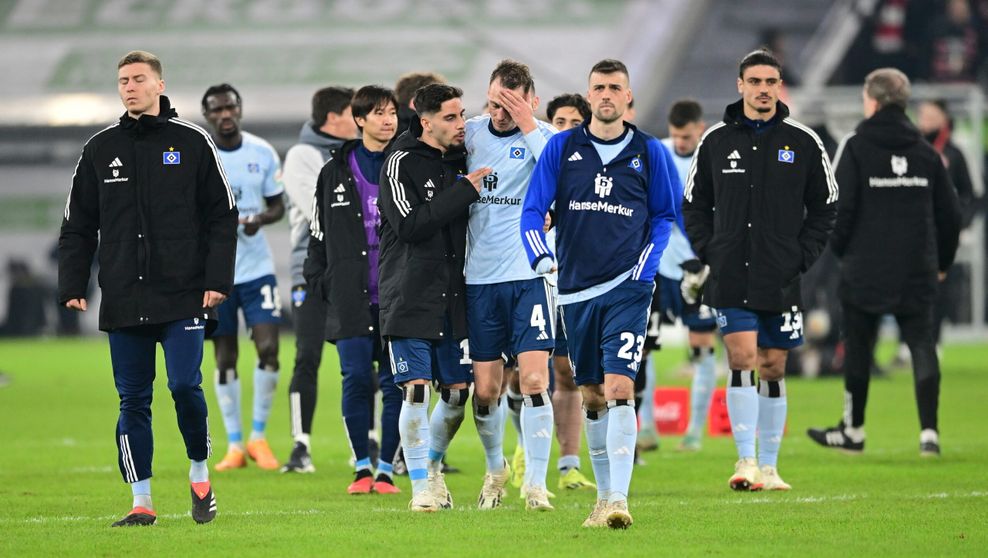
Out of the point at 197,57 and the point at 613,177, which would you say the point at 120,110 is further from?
the point at 613,177

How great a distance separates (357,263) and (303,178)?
1576mm

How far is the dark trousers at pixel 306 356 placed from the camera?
1189 cm

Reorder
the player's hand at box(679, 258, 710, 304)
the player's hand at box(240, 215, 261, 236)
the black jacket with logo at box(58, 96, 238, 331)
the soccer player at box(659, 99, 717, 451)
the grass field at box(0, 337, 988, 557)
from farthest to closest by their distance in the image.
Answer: the soccer player at box(659, 99, 717, 451) < the player's hand at box(240, 215, 261, 236) < the player's hand at box(679, 258, 710, 304) < the black jacket with logo at box(58, 96, 238, 331) < the grass field at box(0, 337, 988, 557)

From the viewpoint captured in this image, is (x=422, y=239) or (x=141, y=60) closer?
(x=141, y=60)

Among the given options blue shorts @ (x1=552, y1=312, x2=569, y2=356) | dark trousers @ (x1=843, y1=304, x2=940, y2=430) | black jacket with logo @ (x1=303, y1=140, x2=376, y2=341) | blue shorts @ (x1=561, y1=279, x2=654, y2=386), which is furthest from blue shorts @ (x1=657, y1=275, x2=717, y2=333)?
blue shorts @ (x1=561, y1=279, x2=654, y2=386)

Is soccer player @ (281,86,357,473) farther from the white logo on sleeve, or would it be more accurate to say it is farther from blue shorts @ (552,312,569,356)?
the white logo on sleeve

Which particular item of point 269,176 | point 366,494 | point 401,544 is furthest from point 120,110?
point 401,544

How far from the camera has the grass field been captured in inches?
311

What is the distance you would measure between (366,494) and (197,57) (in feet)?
105

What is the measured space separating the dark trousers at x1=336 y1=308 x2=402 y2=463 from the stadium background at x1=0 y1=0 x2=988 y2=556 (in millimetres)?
A: 17985

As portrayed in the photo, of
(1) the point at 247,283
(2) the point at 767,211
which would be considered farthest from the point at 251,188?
(2) the point at 767,211

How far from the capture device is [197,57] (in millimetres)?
40938

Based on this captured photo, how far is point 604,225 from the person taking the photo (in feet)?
28.7

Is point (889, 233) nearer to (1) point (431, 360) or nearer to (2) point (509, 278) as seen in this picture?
(2) point (509, 278)
